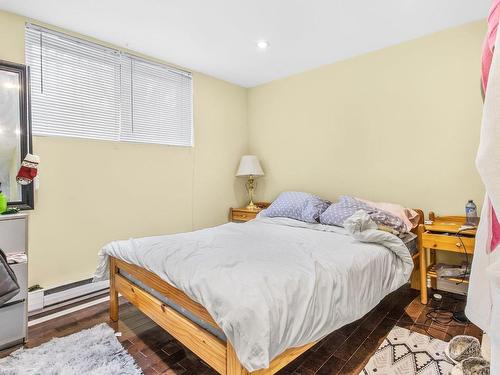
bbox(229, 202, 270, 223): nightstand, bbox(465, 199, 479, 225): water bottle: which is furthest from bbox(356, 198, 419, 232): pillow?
bbox(229, 202, 270, 223): nightstand

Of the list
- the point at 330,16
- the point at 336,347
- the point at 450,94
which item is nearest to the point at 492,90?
the point at 336,347

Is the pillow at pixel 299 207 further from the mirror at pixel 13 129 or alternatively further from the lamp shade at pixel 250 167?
the mirror at pixel 13 129

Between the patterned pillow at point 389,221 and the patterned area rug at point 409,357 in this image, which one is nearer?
the patterned area rug at point 409,357

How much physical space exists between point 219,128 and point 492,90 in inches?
135

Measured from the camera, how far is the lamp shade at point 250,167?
12.2ft

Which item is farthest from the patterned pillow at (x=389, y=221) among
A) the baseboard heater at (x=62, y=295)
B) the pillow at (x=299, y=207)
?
the baseboard heater at (x=62, y=295)

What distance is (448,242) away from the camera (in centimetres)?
223

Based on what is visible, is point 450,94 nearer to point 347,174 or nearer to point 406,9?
point 406,9

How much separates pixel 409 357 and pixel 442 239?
1.02 m

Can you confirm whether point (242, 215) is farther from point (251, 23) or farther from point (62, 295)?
point (251, 23)

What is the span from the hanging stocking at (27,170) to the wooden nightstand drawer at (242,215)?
228 cm

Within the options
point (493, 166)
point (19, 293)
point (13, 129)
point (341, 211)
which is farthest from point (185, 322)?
point (13, 129)

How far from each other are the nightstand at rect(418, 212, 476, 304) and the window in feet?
8.72

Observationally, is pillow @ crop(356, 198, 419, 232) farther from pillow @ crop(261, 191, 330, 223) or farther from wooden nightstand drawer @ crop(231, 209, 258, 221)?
wooden nightstand drawer @ crop(231, 209, 258, 221)
